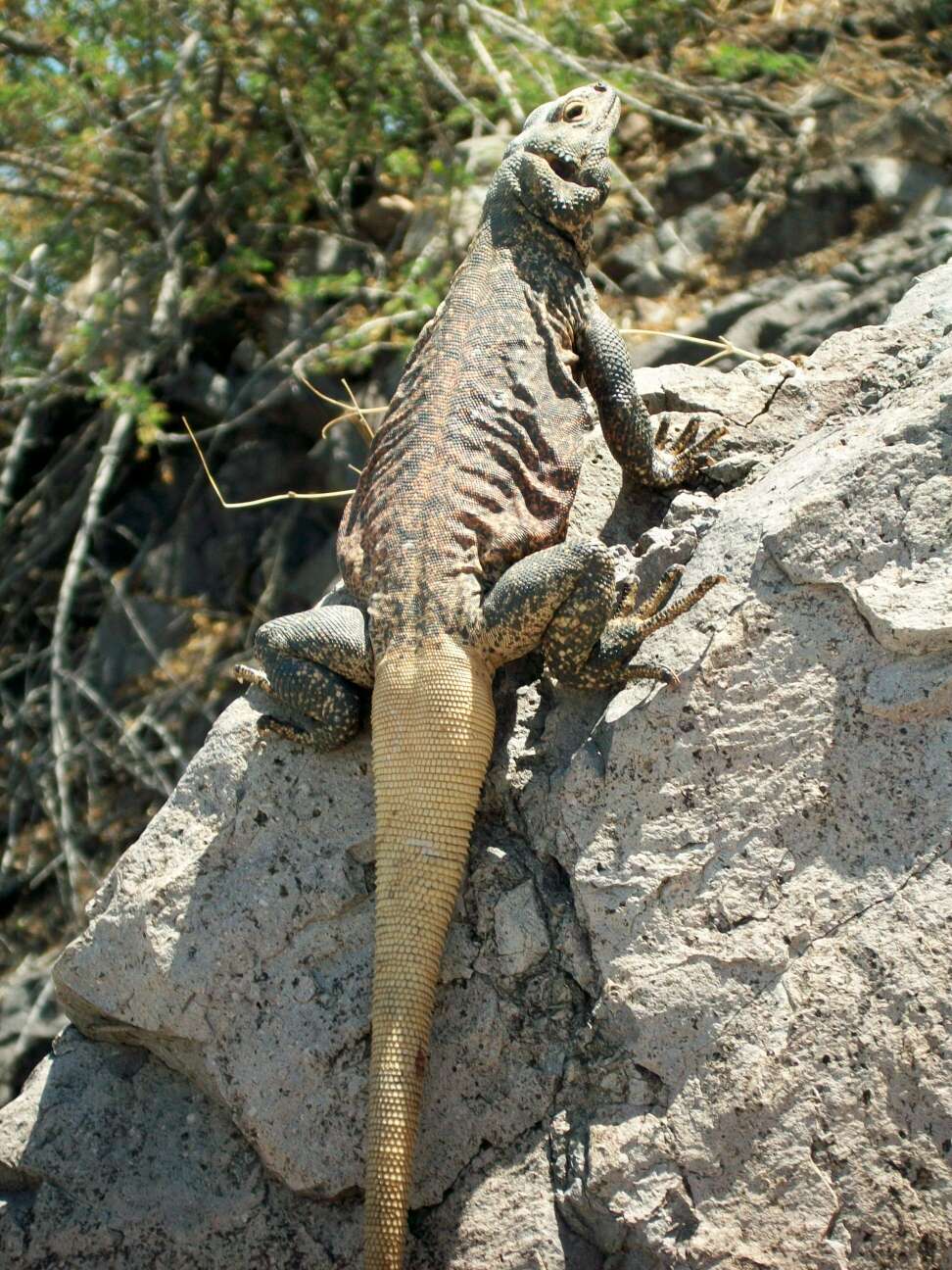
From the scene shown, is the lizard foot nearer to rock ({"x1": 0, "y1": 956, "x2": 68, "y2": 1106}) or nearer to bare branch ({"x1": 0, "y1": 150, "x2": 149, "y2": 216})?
rock ({"x1": 0, "y1": 956, "x2": 68, "y2": 1106})

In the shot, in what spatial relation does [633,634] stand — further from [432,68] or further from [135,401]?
[432,68]

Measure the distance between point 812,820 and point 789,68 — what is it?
546cm

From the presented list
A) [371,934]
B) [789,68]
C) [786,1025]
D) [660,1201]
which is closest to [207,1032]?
[371,934]

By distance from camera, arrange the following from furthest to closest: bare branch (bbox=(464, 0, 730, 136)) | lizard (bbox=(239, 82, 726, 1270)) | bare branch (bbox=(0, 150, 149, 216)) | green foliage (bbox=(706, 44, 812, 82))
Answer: green foliage (bbox=(706, 44, 812, 82)), bare branch (bbox=(0, 150, 149, 216)), bare branch (bbox=(464, 0, 730, 136)), lizard (bbox=(239, 82, 726, 1270))

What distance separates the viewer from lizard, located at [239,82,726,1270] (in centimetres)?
348

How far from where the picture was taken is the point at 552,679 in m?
4.01

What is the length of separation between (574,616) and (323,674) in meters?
0.77

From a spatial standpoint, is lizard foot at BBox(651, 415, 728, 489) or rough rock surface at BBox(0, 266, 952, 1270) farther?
lizard foot at BBox(651, 415, 728, 489)

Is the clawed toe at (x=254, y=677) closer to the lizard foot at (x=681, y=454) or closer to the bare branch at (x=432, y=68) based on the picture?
the lizard foot at (x=681, y=454)

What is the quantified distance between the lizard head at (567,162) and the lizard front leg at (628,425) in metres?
0.34

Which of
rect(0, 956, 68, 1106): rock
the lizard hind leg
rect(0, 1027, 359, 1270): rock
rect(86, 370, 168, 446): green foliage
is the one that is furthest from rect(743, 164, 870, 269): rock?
rect(0, 1027, 359, 1270): rock

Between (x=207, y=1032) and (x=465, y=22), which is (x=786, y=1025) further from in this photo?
(x=465, y=22)

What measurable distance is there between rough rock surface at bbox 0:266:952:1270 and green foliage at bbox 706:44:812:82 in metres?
3.49

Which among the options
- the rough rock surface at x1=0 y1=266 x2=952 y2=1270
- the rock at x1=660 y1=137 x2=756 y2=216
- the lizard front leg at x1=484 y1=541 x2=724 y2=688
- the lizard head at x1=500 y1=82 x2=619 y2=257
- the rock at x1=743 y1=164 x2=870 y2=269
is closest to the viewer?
the rough rock surface at x1=0 y1=266 x2=952 y2=1270
